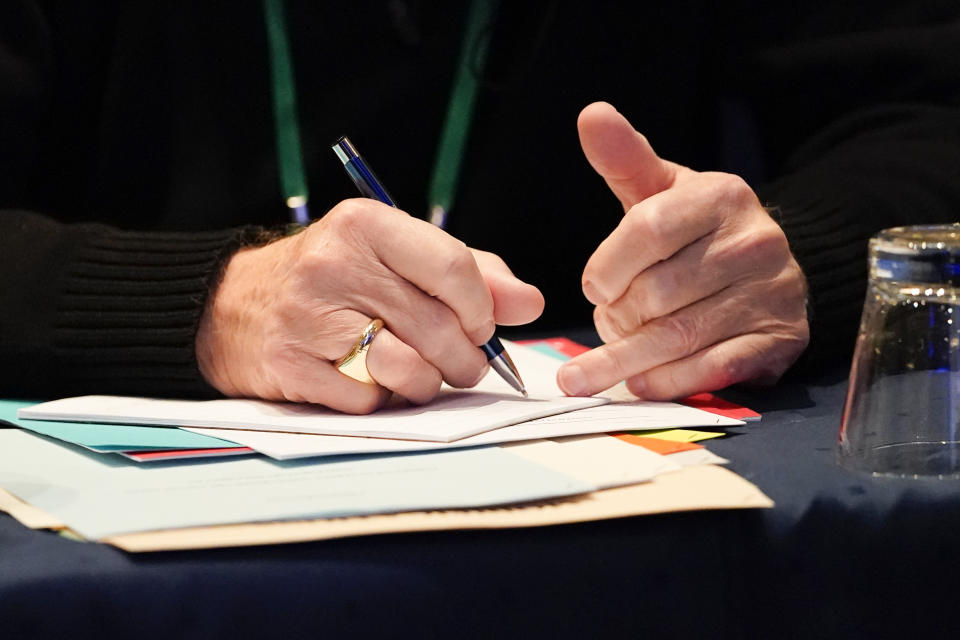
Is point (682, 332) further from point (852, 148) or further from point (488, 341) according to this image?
point (852, 148)

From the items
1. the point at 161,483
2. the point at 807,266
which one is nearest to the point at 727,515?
the point at 161,483

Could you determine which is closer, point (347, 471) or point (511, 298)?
point (347, 471)

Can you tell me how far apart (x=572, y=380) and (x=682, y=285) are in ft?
0.37

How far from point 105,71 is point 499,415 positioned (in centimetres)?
88

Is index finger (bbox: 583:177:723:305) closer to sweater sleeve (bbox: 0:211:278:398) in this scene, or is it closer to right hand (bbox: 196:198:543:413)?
right hand (bbox: 196:198:543:413)

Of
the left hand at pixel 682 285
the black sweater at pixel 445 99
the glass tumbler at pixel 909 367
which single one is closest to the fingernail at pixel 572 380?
the left hand at pixel 682 285

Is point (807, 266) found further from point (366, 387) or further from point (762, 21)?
point (762, 21)

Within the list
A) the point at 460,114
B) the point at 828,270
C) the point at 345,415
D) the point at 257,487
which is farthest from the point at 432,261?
the point at 460,114


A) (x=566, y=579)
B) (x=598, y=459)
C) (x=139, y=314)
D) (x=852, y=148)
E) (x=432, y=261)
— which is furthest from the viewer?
(x=852, y=148)

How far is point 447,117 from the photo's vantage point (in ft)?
4.42

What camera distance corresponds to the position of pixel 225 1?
1310 millimetres

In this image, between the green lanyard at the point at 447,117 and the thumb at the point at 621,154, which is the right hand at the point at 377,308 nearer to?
the thumb at the point at 621,154

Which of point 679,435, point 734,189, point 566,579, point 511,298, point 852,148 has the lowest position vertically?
point 566,579

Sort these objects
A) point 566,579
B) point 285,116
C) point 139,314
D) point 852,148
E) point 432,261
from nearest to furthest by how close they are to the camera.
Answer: point 566,579
point 432,261
point 139,314
point 852,148
point 285,116
